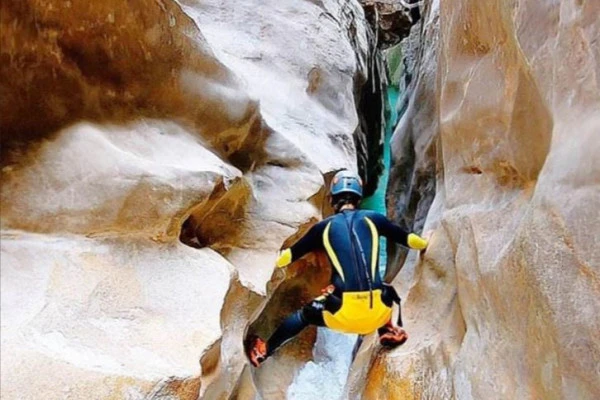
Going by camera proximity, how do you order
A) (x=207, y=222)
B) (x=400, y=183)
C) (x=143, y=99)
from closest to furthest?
(x=143, y=99) → (x=207, y=222) → (x=400, y=183)

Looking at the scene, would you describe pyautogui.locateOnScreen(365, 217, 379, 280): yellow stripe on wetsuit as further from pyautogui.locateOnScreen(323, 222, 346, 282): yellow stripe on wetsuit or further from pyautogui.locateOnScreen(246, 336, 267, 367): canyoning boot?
pyautogui.locateOnScreen(246, 336, 267, 367): canyoning boot

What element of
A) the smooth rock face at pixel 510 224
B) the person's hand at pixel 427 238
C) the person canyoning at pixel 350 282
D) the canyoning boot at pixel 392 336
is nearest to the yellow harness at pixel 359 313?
the person canyoning at pixel 350 282

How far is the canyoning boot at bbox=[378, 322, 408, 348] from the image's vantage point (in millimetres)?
3951

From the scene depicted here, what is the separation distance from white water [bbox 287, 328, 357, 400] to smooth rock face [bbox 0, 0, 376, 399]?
222 millimetres

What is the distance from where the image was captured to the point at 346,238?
380 cm

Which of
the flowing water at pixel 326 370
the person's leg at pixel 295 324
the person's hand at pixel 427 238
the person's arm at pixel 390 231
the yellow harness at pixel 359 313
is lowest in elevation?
the flowing water at pixel 326 370

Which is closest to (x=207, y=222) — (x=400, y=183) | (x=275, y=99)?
(x=275, y=99)

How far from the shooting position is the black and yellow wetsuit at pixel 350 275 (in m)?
3.67

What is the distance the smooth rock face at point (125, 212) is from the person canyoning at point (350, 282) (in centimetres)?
30

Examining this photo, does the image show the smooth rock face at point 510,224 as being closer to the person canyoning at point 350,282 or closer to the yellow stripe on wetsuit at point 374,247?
the person canyoning at point 350,282

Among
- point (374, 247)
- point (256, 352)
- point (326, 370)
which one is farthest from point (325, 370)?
point (374, 247)

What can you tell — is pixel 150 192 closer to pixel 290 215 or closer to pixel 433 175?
pixel 290 215

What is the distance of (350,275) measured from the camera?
3701 mm

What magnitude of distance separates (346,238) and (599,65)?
1842mm
